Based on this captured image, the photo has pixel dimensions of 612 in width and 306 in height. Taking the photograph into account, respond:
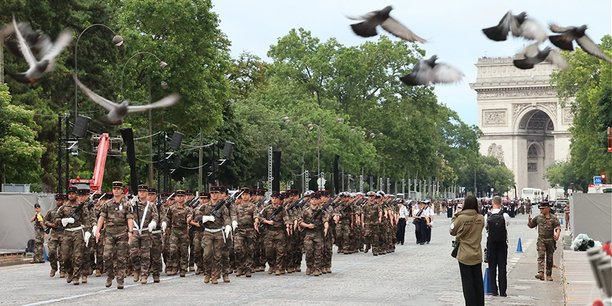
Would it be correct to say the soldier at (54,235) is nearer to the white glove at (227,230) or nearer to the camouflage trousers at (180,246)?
the camouflage trousers at (180,246)

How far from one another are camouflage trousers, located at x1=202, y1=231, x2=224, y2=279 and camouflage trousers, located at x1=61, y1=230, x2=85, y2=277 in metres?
2.37

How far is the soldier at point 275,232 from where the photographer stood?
94.3 feet

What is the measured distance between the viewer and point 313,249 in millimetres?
28312

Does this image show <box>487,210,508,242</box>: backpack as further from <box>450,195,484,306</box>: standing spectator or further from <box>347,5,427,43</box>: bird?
<box>347,5,427,43</box>: bird

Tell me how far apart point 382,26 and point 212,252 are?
15.3 metres

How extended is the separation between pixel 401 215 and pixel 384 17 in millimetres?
35726

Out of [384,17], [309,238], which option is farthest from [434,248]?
[384,17]

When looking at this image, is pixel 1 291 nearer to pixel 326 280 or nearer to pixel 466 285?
pixel 326 280

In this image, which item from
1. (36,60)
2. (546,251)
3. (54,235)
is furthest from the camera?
(54,235)

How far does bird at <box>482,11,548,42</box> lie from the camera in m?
10.5

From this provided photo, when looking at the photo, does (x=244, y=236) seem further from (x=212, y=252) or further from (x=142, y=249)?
(x=142, y=249)

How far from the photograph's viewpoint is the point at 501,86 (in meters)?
198

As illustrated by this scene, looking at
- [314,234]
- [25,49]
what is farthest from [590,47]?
[314,234]

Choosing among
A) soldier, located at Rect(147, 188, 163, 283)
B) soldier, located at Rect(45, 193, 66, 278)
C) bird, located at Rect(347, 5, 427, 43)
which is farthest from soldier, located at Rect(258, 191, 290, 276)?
bird, located at Rect(347, 5, 427, 43)
